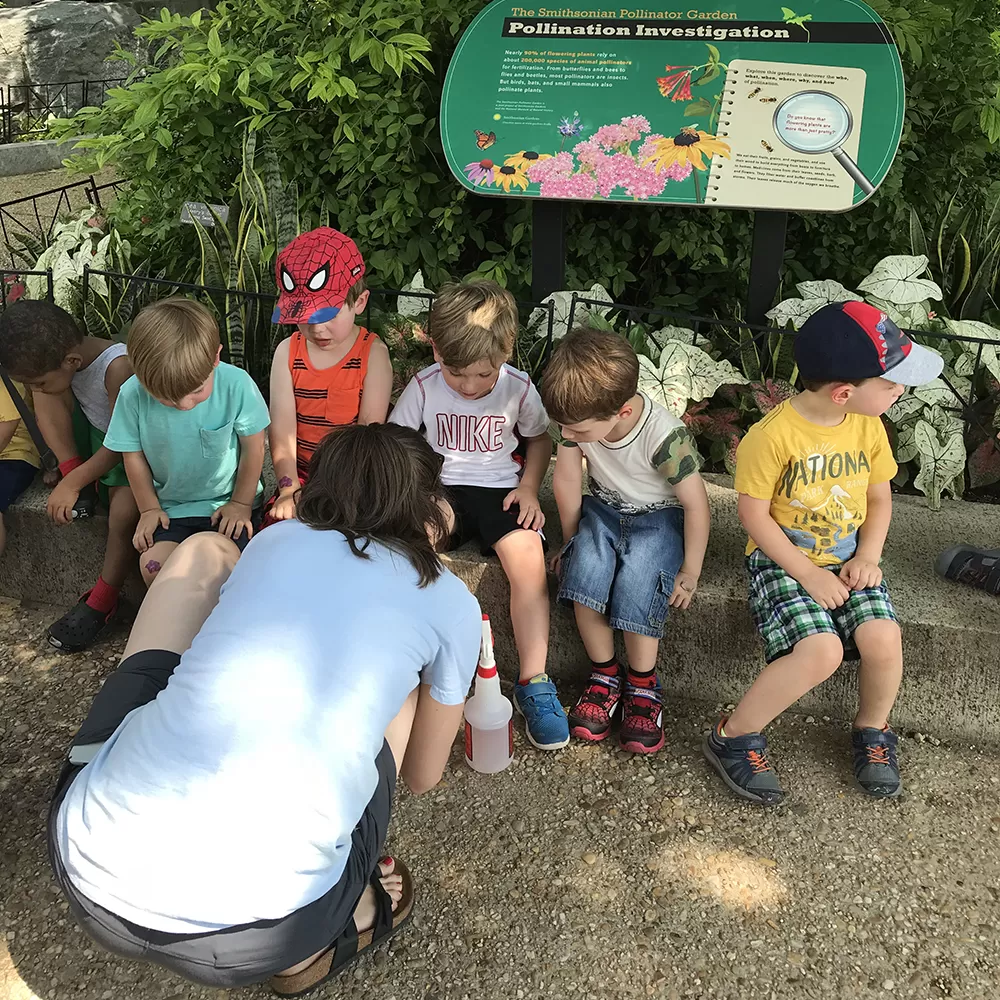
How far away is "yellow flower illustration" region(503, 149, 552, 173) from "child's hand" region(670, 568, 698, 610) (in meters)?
1.71

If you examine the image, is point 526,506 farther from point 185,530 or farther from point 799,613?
point 185,530

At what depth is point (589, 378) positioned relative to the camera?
7.69 feet

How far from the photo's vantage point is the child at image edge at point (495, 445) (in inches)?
101

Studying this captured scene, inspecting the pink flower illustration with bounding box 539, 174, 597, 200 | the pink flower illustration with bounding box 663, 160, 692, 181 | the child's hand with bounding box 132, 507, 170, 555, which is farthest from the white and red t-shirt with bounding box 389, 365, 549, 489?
the pink flower illustration with bounding box 663, 160, 692, 181

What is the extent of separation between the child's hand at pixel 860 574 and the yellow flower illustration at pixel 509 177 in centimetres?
181

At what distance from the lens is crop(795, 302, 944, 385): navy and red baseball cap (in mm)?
2193

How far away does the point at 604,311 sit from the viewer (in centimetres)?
373

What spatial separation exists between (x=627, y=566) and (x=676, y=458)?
310mm

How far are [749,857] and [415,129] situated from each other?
3.15 metres

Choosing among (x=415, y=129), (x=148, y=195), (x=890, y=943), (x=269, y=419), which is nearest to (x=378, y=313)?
(x=415, y=129)

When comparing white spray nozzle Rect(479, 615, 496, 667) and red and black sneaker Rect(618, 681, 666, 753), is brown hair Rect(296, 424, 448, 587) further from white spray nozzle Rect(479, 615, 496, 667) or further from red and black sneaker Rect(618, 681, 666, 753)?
red and black sneaker Rect(618, 681, 666, 753)

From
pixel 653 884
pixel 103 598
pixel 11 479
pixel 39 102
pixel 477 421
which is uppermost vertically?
pixel 477 421

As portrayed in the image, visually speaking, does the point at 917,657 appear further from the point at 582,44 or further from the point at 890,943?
the point at 582,44

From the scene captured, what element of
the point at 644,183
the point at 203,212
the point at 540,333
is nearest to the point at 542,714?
the point at 540,333
